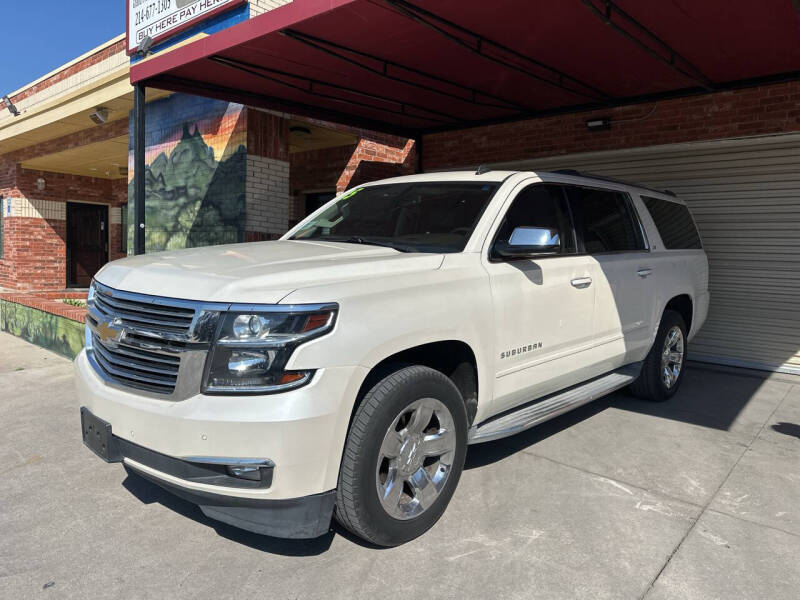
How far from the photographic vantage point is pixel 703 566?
291cm

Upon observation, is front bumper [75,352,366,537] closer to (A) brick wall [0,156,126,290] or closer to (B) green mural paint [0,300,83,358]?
(B) green mural paint [0,300,83,358]

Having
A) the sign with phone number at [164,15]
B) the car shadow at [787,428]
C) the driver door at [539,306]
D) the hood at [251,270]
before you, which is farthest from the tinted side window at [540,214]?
the sign with phone number at [164,15]

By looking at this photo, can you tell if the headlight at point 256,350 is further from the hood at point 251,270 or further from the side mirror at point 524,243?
the side mirror at point 524,243

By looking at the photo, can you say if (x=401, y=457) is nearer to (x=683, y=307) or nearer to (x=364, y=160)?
(x=683, y=307)

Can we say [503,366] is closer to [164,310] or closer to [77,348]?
[164,310]

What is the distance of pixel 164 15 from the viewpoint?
9.97 meters

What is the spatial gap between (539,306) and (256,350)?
6.33 ft

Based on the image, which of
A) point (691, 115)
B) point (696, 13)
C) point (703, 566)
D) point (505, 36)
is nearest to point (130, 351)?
point (703, 566)

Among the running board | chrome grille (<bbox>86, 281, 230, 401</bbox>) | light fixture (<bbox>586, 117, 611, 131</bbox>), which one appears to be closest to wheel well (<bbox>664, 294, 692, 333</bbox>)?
the running board

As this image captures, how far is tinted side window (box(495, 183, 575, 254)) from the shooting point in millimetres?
3754

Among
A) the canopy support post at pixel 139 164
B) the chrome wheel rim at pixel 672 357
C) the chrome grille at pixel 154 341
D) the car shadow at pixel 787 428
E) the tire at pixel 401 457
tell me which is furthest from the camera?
the canopy support post at pixel 139 164

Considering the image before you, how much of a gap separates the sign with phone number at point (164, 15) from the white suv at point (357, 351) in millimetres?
6513

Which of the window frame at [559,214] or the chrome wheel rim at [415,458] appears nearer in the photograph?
the chrome wheel rim at [415,458]

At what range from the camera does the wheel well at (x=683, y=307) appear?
5738 millimetres
